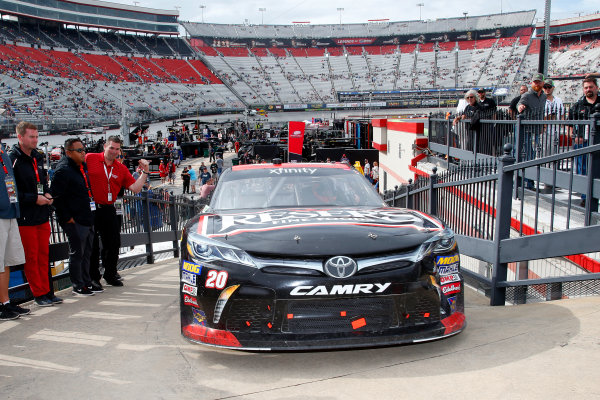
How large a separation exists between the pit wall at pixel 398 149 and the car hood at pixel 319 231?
36.3ft

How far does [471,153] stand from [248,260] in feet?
26.7

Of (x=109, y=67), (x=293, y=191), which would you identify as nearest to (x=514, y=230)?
(x=293, y=191)

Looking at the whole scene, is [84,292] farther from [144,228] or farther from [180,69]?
[180,69]

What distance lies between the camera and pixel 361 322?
3.06 metres

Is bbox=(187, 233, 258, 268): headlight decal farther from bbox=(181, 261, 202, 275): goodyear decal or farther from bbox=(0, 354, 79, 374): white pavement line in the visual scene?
bbox=(0, 354, 79, 374): white pavement line

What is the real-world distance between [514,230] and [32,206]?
5.24 m

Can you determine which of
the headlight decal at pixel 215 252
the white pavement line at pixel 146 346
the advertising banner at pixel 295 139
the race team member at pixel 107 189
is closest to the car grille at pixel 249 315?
the headlight decal at pixel 215 252

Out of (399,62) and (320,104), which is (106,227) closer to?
(320,104)

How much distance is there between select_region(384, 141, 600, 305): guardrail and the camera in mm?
4098

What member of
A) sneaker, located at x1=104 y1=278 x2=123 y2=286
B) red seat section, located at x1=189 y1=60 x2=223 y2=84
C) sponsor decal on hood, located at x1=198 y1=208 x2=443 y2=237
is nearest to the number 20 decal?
sponsor decal on hood, located at x1=198 y1=208 x2=443 y2=237

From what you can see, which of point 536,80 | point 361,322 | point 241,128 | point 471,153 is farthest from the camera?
point 241,128

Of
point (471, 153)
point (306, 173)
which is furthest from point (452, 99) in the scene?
point (306, 173)

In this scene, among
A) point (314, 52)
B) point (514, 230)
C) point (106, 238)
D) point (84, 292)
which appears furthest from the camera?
point (314, 52)

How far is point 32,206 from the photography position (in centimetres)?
468
